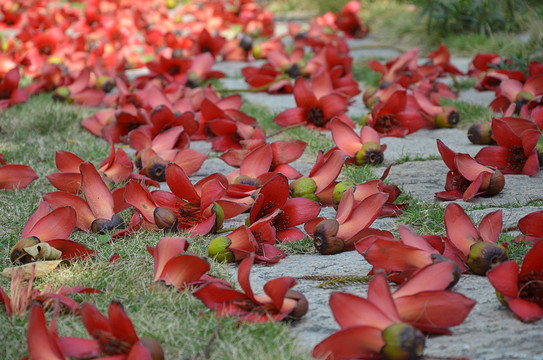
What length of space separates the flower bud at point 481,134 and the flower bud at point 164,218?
4.03 feet

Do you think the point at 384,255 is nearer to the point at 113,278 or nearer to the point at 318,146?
the point at 113,278

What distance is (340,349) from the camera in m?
0.98

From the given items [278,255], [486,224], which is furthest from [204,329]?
[486,224]

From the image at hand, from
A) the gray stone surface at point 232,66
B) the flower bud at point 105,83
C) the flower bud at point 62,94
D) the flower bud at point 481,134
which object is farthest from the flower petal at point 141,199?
the gray stone surface at point 232,66

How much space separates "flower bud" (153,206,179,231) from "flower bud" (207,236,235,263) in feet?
0.58

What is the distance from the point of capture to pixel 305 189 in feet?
5.60

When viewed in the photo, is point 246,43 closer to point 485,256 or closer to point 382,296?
point 485,256

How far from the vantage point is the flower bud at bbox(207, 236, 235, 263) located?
141cm

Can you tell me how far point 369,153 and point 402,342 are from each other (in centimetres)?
111

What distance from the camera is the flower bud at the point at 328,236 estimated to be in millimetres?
1443

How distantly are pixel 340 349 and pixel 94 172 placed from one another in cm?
93

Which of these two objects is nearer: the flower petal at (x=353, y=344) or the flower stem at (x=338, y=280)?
the flower petal at (x=353, y=344)

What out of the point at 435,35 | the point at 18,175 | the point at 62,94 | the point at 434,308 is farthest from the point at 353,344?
the point at 435,35

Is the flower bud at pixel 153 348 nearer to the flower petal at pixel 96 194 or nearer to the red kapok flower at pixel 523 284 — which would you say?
the red kapok flower at pixel 523 284
